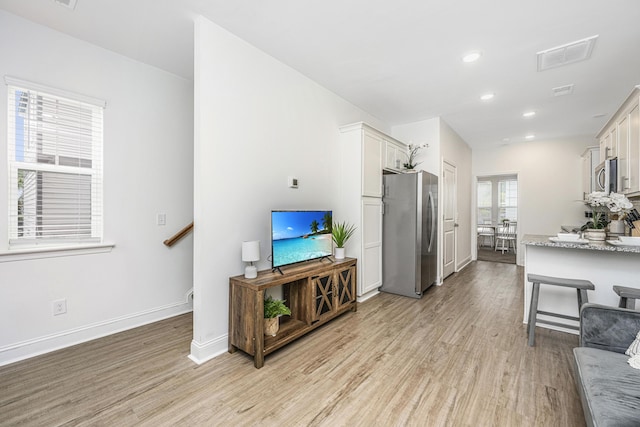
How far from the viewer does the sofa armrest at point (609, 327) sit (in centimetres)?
164

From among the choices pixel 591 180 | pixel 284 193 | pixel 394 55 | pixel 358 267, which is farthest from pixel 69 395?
pixel 591 180

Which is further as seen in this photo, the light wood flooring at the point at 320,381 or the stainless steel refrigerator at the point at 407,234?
the stainless steel refrigerator at the point at 407,234

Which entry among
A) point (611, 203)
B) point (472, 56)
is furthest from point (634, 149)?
point (472, 56)

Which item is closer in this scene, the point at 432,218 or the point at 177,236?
the point at 177,236

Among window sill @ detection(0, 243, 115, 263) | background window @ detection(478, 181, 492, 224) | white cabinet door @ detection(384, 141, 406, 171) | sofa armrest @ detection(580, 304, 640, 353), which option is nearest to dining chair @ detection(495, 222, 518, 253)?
background window @ detection(478, 181, 492, 224)

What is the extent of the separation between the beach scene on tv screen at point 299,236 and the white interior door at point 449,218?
8.51 ft

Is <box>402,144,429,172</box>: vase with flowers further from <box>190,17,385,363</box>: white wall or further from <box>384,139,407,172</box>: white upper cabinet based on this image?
<box>190,17,385,363</box>: white wall

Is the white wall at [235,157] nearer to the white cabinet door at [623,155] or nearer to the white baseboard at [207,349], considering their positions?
the white baseboard at [207,349]

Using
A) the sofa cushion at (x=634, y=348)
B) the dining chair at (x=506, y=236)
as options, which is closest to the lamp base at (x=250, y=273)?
the sofa cushion at (x=634, y=348)

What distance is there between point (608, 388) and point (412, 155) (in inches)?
149

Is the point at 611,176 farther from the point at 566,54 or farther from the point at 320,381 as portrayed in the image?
the point at 320,381

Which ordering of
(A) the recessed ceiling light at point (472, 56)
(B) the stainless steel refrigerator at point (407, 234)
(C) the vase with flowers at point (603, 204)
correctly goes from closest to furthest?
(C) the vase with flowers at point (603, 204), (A) the recessed ceiling light at point (472, 56), (B) the stainless steel refrigerator at point (407, 234)

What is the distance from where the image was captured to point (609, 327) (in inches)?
66.6

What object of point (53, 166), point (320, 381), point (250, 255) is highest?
point (53, 166)
